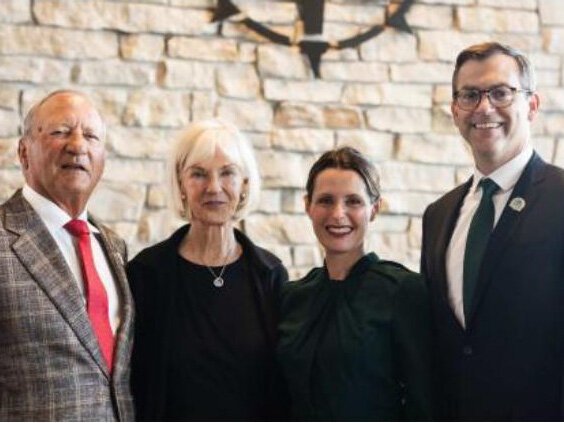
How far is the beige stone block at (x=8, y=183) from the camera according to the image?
284 centimetres

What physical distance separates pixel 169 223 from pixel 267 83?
1.92 feet

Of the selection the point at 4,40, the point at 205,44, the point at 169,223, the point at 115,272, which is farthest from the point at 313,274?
the point at 4,40

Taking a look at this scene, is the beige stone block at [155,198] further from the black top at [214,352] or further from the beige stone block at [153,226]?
the black top at [214,352]

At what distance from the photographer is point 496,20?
3.24 meters

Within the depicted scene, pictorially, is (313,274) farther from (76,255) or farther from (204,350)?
(76,255)

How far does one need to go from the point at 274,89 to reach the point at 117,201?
656mm

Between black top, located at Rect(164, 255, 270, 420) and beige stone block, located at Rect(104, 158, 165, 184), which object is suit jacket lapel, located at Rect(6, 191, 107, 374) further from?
beige stone block, located at Rect(104, 158, 165, 184)

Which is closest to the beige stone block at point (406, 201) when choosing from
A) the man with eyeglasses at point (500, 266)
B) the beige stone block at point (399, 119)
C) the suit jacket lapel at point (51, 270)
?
the beige stone block at point (399, 119)

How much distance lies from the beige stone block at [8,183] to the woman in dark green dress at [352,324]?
115 centimetres

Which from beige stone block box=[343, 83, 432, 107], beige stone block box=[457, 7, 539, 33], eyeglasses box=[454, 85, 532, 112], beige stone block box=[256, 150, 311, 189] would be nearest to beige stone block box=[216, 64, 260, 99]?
beige stone block box=[256, 150, 311, 189]

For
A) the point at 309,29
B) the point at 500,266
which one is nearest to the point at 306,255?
the point at 309,29

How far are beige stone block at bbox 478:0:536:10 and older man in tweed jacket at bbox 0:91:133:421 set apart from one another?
1.71m

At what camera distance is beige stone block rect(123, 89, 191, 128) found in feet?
9.73

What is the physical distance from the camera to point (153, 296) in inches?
83.7
